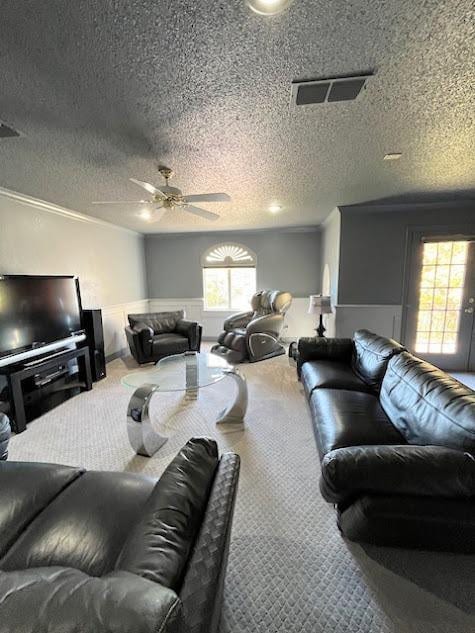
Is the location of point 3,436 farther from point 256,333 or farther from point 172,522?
point 256,333

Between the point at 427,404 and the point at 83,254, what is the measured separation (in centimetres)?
451

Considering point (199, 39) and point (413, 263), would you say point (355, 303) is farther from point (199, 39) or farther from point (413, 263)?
point (199, 39)

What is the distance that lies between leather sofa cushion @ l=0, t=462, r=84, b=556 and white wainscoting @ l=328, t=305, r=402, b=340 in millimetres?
3838

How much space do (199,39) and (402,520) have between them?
2.29 meters

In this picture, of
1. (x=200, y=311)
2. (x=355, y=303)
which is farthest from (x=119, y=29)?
(x=200, y=311)

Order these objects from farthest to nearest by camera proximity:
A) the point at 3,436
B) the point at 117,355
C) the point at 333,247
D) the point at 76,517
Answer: the point at 117,355, the point at 333,247, the point at 3,436, the point at 76,517

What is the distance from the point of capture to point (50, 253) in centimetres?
358

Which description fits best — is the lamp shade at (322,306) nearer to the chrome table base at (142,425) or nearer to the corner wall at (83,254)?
the chrome table base at (142,425)

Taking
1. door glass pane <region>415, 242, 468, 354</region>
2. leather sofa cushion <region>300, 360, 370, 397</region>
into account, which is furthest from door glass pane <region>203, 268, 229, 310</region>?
door glass pane <region>415, 242, 468, 354</region>

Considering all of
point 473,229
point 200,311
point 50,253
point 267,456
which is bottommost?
point 267,456

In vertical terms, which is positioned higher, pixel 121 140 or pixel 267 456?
pixel 121 140

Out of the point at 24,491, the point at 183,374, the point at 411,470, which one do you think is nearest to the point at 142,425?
the point at 183,374

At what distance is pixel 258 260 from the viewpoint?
19.4 feet

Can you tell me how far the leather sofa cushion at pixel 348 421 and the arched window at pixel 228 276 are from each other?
407 centimetres
